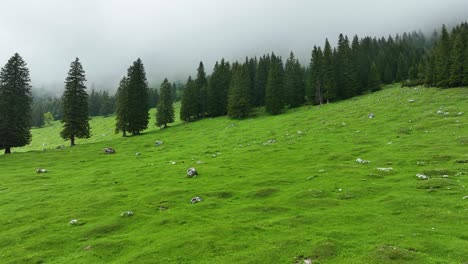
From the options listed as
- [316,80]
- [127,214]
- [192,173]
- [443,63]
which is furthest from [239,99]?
[127,214]

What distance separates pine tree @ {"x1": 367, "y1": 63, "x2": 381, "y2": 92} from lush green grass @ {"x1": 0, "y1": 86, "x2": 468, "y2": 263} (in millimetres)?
63248

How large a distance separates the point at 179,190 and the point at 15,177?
2909 centimetres

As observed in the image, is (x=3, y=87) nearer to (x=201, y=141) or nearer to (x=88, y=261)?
(x=201, y=141)

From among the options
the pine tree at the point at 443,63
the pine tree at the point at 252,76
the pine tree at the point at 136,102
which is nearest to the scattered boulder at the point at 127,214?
the pine tree at the point at 136,102

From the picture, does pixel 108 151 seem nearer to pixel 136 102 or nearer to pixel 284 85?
pixel 136 102

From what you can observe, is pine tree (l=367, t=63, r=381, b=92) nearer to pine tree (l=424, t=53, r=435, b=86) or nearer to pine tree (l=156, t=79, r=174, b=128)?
pine tree (l=424, t=53, r=435, b=86)


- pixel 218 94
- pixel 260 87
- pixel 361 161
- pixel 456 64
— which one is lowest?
pixel 361 161

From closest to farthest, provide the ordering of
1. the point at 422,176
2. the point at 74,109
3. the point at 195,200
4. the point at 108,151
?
1. the point at 422,176
2. the point at 195,200
3. the point at 108,151
4. the point at 74,109

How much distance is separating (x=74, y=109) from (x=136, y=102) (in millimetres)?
19105

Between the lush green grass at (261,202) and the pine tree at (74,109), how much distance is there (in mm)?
A: 20184

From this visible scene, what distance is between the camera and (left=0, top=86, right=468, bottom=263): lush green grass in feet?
65.3

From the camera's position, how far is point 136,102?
98375 mm

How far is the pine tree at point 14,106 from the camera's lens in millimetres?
71688

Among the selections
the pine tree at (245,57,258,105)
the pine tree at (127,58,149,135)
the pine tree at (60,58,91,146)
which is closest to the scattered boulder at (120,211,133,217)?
the pine tree at (60,58,91,146)
